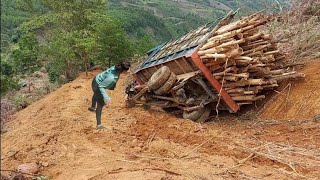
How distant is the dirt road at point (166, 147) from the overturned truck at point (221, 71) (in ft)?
1.56

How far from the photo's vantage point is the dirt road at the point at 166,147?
573cm

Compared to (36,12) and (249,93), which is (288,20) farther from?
(36,12)

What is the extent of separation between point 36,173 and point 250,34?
18.4 ft

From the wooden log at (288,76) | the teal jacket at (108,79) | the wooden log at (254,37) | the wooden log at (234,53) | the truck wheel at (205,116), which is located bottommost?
the truck wheel at (205,116)

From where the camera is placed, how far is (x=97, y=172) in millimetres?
5719

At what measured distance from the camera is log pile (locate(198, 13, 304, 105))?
8.21 meters

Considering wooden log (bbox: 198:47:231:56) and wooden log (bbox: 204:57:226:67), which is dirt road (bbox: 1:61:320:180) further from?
wooden log (bbox: 198:47:231:56)

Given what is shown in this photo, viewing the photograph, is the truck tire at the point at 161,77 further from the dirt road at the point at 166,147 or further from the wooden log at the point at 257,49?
the wooden log at the point at 257,49

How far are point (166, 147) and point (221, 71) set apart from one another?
2.35 meters

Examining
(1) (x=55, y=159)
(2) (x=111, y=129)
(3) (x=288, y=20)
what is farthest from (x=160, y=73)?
(3) (x=288, y=20)

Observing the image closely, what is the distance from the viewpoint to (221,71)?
8.49 m

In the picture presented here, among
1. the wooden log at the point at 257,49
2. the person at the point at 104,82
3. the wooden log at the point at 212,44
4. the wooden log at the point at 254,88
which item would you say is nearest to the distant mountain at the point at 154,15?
the wooden log at the point at 257,49

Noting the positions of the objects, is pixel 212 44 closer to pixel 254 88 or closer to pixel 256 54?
pixel 256 54

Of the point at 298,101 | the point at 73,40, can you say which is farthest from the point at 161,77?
the point at 73,40
